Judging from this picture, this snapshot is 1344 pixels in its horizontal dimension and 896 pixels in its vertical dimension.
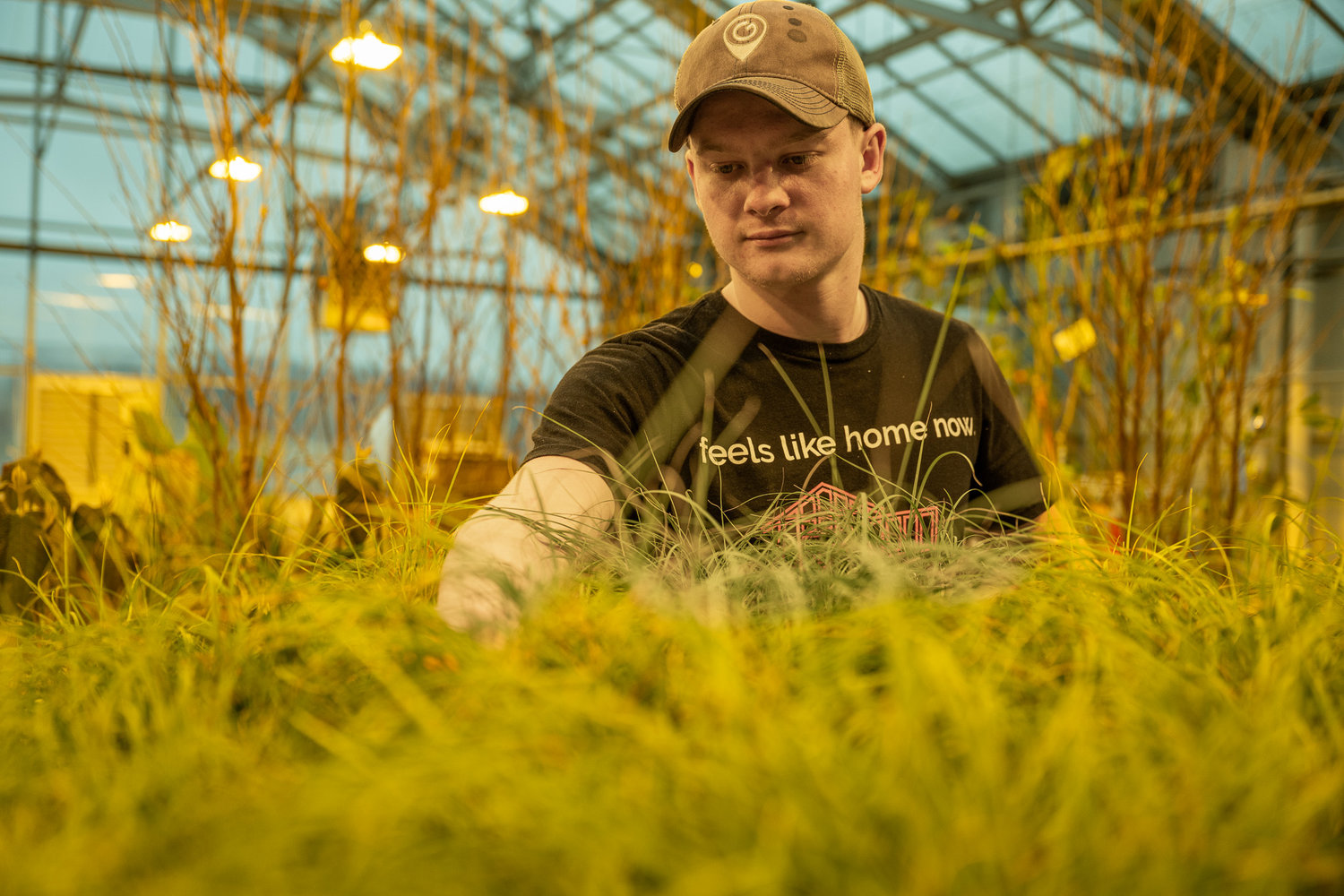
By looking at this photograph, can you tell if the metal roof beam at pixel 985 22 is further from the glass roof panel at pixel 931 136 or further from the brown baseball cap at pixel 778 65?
the brown baseball cap at pixel 778 65

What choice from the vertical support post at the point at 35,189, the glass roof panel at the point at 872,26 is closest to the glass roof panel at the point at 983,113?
the glass roof panel at the point at 872,26

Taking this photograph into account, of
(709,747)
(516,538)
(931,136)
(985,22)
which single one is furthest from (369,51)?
(931,136)

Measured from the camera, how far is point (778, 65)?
76cm

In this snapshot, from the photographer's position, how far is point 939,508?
1.93ft

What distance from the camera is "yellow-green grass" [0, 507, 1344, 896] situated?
24 centimetres

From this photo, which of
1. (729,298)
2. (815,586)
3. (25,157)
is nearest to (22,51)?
(25,157)

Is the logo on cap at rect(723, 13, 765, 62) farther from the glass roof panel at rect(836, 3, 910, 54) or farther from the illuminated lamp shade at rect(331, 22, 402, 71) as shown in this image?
the glass roof panel at rect(836, 3, 910, 54)

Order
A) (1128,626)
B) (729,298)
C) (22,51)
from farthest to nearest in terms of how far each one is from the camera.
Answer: (22,51), (729,298), (1128,626)

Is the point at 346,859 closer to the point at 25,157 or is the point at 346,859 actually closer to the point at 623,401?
the point at 623,401

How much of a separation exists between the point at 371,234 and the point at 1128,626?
→ 6.93 ft

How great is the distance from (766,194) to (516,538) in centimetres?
40

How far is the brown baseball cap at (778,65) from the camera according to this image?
2.47 ft

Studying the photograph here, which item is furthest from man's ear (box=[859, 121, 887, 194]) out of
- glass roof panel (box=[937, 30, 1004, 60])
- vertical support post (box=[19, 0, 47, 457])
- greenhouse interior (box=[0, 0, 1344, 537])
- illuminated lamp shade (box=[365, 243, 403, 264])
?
vertical support post (box=[19, 0, 47, 457])

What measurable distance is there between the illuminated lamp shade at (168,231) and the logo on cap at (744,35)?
4.06ft
